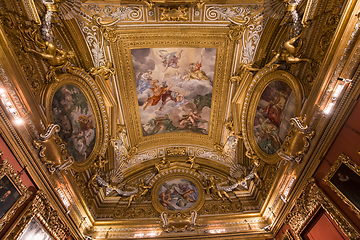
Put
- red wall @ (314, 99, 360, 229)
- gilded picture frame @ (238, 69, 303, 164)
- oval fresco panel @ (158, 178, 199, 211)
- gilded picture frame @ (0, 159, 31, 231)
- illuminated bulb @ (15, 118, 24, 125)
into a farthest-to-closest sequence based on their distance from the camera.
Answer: oval fresco panel @ (158, 178, 199, 211)
gilded picture frame @ (238, 69, 303, 164)
illuminated bulb @ (15, 118, 24, 125)
red wall @ (314, 99, 360, 229)
gilded picture frame @ (0, 159, 31, 231)

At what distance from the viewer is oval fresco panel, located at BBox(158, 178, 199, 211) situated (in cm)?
1059

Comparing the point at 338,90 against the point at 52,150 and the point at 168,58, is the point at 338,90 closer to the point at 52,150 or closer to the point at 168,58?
the point at 168,58

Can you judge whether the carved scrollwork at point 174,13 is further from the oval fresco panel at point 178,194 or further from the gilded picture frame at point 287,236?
the gilded picture frame at point 287,236

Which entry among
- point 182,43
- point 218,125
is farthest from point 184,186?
point 182,43

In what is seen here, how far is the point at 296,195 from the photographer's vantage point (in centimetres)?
741

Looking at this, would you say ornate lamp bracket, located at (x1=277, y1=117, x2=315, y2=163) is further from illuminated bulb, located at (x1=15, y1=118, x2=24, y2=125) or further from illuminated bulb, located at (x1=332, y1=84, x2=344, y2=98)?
illuminated bulb, located at (x1=15, y1=118, x2=24, y2=125)

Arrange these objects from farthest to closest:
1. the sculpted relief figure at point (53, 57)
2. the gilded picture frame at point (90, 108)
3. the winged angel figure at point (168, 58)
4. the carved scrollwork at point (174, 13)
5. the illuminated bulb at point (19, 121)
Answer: the winged angel figure at point (168, 58) → the carved scrollwork at point (174, 13) → the gilded picture frame at point (90, 108) → the sculpted relief figure at point (53, 57) → the illuminated bulb at point (19, 121)

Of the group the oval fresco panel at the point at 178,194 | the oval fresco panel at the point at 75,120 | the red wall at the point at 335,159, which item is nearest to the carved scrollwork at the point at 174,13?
the oval fresco panel at the point at 75,120

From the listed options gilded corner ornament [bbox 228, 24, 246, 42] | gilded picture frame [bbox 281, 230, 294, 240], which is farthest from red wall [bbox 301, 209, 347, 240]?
gilded corner ornament [bbox 228, 24, 246, 42]

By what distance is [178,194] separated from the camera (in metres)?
11.1

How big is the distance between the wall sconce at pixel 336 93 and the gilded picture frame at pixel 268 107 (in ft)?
3.80

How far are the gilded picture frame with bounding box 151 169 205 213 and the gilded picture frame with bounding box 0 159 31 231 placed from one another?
19.6 ft

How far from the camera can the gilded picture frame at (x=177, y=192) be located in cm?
1047

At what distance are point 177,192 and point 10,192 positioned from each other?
24.0 ft
